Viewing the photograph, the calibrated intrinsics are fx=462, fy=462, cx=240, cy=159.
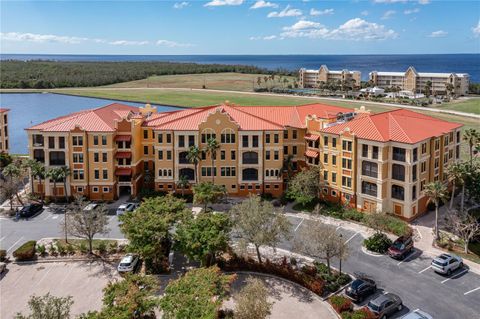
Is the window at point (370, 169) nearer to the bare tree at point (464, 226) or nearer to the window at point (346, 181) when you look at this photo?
the window at point (346, 181)

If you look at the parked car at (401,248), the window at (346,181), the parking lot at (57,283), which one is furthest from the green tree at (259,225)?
the window at (346,181)

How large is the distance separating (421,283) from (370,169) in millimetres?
19112

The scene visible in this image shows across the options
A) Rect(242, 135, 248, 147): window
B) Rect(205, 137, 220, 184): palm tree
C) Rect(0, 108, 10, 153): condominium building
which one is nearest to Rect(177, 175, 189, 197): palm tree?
Rect(205, 137, 220, 184): palm tree

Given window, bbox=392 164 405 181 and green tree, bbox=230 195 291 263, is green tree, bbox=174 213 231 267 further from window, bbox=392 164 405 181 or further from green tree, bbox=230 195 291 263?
window, bbox=392 164 405 181

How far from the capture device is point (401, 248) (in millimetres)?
47125

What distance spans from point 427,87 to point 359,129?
13643cm

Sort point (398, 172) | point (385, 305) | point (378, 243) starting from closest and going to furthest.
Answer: point (385, 305)
point (378, 243)
point (398, 172)

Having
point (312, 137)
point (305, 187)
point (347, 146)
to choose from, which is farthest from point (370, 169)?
point (312, 137)

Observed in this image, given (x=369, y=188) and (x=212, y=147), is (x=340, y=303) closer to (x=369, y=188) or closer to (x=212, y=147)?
(x=369, y=188)

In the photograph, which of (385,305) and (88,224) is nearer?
(385,305)

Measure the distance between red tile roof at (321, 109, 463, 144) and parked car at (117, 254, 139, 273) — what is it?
3138cm

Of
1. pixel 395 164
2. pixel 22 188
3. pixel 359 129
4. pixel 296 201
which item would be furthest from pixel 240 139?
pixel 22 188

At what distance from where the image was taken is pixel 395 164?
57.2 metres

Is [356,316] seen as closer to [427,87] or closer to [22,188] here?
[22,188]
